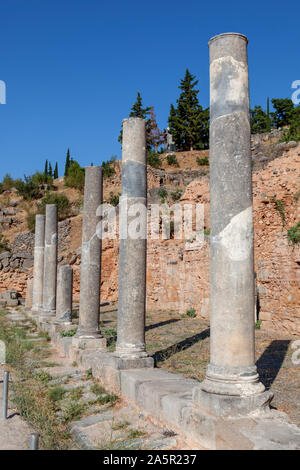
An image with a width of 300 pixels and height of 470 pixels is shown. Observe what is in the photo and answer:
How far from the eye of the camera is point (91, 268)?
889 cm

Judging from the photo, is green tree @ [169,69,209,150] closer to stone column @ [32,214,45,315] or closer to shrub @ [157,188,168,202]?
shrub @ [157,188,168,202]

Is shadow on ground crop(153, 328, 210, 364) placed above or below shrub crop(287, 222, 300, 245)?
below

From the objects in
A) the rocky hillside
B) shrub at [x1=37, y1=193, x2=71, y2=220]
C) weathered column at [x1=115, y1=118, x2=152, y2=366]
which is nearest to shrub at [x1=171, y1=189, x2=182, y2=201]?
the rocky hillside

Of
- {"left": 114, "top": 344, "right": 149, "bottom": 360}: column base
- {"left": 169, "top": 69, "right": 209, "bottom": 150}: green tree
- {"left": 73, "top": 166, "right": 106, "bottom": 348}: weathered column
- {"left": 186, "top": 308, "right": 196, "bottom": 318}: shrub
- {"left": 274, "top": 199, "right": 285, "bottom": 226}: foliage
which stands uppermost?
{"left": 169, "top": 69, "right": 209, "bottom": 150}: green tree

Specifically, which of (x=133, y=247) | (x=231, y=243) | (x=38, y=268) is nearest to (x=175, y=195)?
(x=38, y=268)

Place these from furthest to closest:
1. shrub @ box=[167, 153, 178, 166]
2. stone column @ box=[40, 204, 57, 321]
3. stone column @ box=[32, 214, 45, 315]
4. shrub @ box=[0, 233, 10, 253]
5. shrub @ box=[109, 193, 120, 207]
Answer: shrub @ box=[167, 153, 178, 166]
shrub @ box=[109, 193, 120, 207]
shrub @ box=[0, 233, 10, 253]
stone column @ box=[32, 214, 45, 315]
stone column @ box=[40, 204, 57, 321]

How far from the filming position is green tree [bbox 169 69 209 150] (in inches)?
1789

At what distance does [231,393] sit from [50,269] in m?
11.2

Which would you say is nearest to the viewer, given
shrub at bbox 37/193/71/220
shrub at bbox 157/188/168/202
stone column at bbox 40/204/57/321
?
stone column at bbox 40/204/57/321

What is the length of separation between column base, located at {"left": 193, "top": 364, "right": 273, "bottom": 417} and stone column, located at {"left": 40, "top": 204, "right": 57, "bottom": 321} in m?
10.1

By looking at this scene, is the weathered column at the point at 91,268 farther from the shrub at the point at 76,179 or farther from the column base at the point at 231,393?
the shrub at the point at 76,179

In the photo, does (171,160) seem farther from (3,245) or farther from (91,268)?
(91,268)

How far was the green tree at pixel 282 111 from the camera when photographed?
46.5m

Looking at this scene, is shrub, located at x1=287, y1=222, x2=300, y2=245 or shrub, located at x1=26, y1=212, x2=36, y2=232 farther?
shrub, located at x1=26, y1=212, x2=36, y2=232
